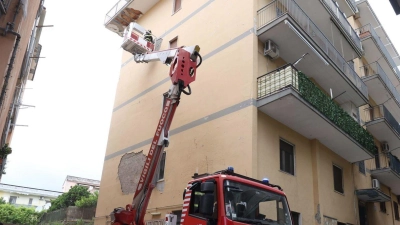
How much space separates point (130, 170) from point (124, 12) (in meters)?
9.77

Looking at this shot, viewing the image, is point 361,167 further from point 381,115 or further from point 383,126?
point 381,115

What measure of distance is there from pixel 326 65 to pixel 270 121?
13.3 feet

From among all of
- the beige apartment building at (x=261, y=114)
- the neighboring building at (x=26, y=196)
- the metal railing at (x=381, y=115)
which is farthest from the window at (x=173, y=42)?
the neighboring building at (x=26, y=196)

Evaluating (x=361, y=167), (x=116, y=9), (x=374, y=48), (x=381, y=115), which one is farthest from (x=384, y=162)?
(x=116, y=9)

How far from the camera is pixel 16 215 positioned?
3425 cm

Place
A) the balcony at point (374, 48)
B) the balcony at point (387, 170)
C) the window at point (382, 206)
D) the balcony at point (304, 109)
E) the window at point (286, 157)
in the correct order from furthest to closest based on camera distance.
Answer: the balcony at point (374, 48)
the window at point (382, 206)
the balcony at point (387, 170)
the window at point (286, 157)
the balcony at point (304, 109)

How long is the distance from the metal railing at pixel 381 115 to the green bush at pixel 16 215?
2865 cm

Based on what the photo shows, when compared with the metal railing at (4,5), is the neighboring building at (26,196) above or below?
below

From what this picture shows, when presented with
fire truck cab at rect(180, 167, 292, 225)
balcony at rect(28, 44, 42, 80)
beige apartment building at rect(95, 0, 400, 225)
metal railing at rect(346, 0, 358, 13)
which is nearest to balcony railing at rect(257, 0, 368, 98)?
beige apartment building at rect(95, 0, 400, 225)

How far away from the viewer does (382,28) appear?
990 inches

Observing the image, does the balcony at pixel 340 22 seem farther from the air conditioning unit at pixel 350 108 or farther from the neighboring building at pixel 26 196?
the neighboring building at pixel 26 196

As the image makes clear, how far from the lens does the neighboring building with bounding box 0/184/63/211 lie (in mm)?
50781

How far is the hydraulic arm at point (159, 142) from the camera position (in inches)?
360

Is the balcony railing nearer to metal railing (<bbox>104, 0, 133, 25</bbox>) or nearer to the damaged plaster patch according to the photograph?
the damaged plaster patch
